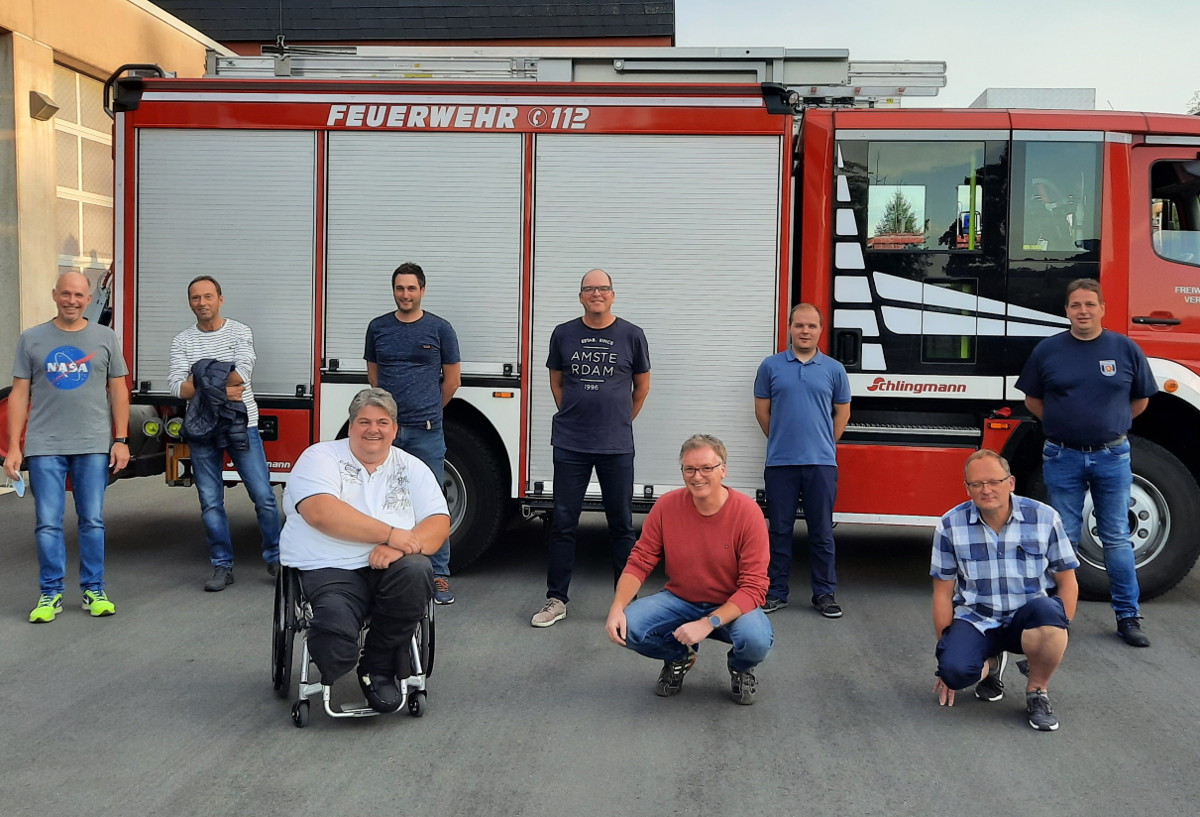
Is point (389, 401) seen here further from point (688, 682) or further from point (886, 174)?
point (886, 174)

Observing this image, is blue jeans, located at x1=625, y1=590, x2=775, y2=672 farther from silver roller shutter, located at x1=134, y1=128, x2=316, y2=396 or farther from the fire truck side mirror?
silver roller shutter, located at x1=134, y1=128, x2=316, y2=396

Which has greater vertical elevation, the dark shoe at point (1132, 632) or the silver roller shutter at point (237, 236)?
the silver roller shutter at point (237, 236)

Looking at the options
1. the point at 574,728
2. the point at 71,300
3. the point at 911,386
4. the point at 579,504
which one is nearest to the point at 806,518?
the point at 911,386

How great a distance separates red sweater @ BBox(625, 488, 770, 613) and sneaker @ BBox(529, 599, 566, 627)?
1400 millimetres

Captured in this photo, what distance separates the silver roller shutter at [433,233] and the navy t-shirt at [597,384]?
0.88 metres

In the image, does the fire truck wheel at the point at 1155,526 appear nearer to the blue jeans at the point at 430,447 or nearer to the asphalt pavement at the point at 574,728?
the asphalt pavement at the point at 574,728

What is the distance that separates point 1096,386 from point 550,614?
3.16 m

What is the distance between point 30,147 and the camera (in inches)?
472

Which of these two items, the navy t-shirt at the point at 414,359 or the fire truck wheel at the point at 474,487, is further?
the fire truck wheel at the point at 474,487

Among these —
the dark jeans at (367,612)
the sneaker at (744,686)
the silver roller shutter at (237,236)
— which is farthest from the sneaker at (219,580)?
the sneaker at (744,686)

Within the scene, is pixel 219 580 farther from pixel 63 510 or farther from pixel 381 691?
pixel 381 691

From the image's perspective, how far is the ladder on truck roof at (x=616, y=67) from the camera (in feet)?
25.5

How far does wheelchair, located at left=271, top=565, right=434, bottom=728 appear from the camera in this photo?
15.4ft

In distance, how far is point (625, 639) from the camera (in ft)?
16.4
